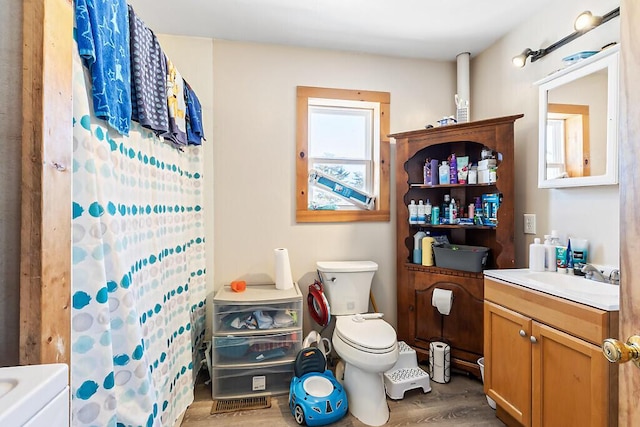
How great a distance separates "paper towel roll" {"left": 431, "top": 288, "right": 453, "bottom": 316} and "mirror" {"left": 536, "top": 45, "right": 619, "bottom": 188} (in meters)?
0.90

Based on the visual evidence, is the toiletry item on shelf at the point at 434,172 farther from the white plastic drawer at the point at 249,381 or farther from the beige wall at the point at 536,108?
the white plastic drawer at the point at 249,381

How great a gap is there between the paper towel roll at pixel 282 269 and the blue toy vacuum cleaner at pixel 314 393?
0.46m

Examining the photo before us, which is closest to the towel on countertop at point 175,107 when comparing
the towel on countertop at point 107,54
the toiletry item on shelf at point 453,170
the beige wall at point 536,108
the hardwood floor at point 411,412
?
the towel on countertop at point 107,54

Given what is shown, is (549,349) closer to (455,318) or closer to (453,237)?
(455,318)

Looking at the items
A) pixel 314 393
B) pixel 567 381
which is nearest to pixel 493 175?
pixel 567 381

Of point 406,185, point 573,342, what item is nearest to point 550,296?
point 573,342

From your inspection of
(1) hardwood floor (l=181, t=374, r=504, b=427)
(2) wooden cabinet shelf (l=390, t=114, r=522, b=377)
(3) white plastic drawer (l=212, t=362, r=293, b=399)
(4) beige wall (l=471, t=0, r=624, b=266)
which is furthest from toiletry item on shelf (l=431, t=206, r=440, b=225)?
(3) white plastic drawer (l=212, t=362, r=293, b=399)

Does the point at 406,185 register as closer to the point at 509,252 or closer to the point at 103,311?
the point at 509,252

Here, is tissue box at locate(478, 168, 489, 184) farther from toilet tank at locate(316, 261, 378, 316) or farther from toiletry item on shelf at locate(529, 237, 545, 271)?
toilet tank at locate(316, 261, 378, 316)

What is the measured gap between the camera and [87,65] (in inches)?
35.0

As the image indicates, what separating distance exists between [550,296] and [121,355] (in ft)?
5.63

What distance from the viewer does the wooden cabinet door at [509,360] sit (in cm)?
144

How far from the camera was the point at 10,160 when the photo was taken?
2.18 ft

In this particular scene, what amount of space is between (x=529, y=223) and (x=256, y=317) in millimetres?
1926
